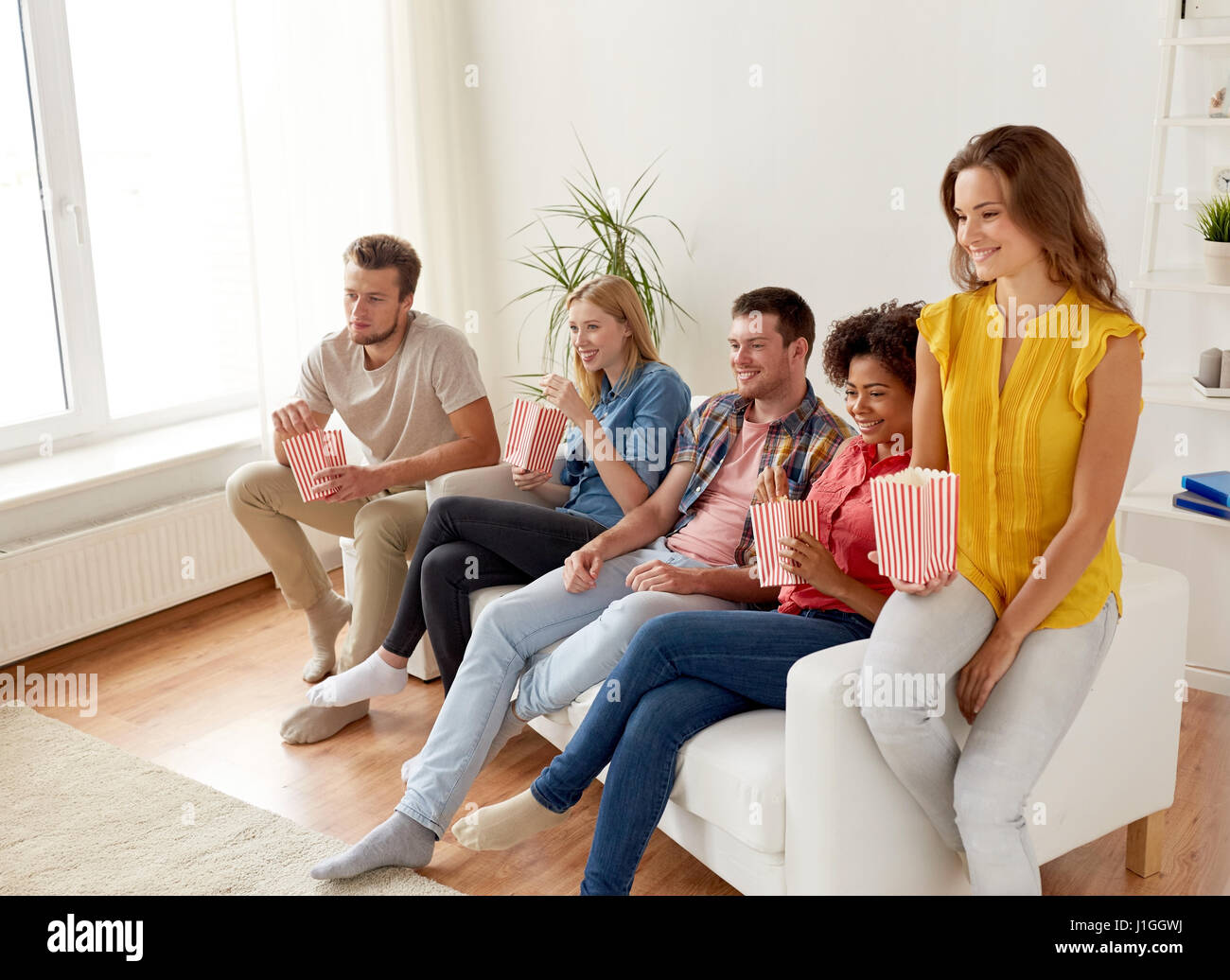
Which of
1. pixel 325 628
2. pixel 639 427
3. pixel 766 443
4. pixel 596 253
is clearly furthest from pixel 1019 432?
pixel 596 253

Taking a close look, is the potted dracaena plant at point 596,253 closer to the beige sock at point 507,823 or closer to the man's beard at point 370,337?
the man's beard at point 370,337

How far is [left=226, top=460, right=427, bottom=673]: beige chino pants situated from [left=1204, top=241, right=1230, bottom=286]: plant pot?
1.96 metres

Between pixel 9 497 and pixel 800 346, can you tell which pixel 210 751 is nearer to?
pixel 9 497

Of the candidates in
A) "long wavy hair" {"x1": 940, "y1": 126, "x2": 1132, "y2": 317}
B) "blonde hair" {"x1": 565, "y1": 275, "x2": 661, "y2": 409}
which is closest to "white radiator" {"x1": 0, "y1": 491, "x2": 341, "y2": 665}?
"blonde hair" {"x1": 565, "y1": 275, "x2": 661, "y2": 409}

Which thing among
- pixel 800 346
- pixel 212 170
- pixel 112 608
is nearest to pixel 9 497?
pixel 112 608

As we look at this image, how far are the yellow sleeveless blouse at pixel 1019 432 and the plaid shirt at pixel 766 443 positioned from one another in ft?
1.59

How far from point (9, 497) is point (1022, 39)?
2952 mm

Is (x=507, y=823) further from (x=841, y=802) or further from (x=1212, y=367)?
(x=1212, y=367)

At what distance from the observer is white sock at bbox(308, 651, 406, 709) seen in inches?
105

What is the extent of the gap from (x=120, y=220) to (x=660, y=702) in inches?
109

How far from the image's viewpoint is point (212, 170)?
403cm

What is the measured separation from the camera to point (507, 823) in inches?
84.0

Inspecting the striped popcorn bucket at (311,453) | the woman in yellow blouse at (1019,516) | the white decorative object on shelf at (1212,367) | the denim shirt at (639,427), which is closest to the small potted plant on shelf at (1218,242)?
the white decorative object on shelf at (1212,367)

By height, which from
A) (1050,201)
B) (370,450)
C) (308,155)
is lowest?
(370,450)
